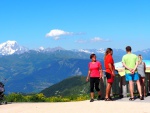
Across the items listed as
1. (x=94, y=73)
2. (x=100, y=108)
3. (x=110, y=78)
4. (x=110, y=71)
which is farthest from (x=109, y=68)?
(x=100, y=108)

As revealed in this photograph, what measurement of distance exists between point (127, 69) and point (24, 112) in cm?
457

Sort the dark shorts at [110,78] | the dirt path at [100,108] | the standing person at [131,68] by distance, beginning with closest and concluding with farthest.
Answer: the dirt path at [100,108] < the standing person at [131,68] < the dark shorts at [110,78]

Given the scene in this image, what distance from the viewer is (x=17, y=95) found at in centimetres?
1931

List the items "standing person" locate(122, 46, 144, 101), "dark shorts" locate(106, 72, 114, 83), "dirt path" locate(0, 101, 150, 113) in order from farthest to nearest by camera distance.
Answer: "dark shorts" locate(106, 72, 114, 83) < "standing person" locate(122, 46, 144, 101) < "dirt path" locate(0, 101, 150, 113)

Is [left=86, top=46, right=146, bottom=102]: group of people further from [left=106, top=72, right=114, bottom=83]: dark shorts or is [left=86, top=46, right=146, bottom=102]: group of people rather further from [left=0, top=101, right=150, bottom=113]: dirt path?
A: [left=0, top=101, right=150, bottom=113]: dirt path

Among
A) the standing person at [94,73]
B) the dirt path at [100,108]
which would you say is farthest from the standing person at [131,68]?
the dirt path at [100,108]

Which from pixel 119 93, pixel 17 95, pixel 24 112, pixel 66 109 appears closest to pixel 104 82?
pixel 119 93

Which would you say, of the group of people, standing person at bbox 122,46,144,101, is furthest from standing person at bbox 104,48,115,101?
standing person at bbox 122,46,144,101

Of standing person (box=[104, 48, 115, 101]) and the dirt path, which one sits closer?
the dirt path

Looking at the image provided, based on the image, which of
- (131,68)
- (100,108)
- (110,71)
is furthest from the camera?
(110,71)

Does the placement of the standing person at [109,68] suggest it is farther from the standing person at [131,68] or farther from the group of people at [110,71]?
the standing person at [131,68]

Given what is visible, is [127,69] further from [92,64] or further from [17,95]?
[17,95]

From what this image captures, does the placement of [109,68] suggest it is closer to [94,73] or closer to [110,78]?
[110,78]

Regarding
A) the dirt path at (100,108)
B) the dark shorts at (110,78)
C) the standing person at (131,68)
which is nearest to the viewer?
the dirt path at (100,108)
